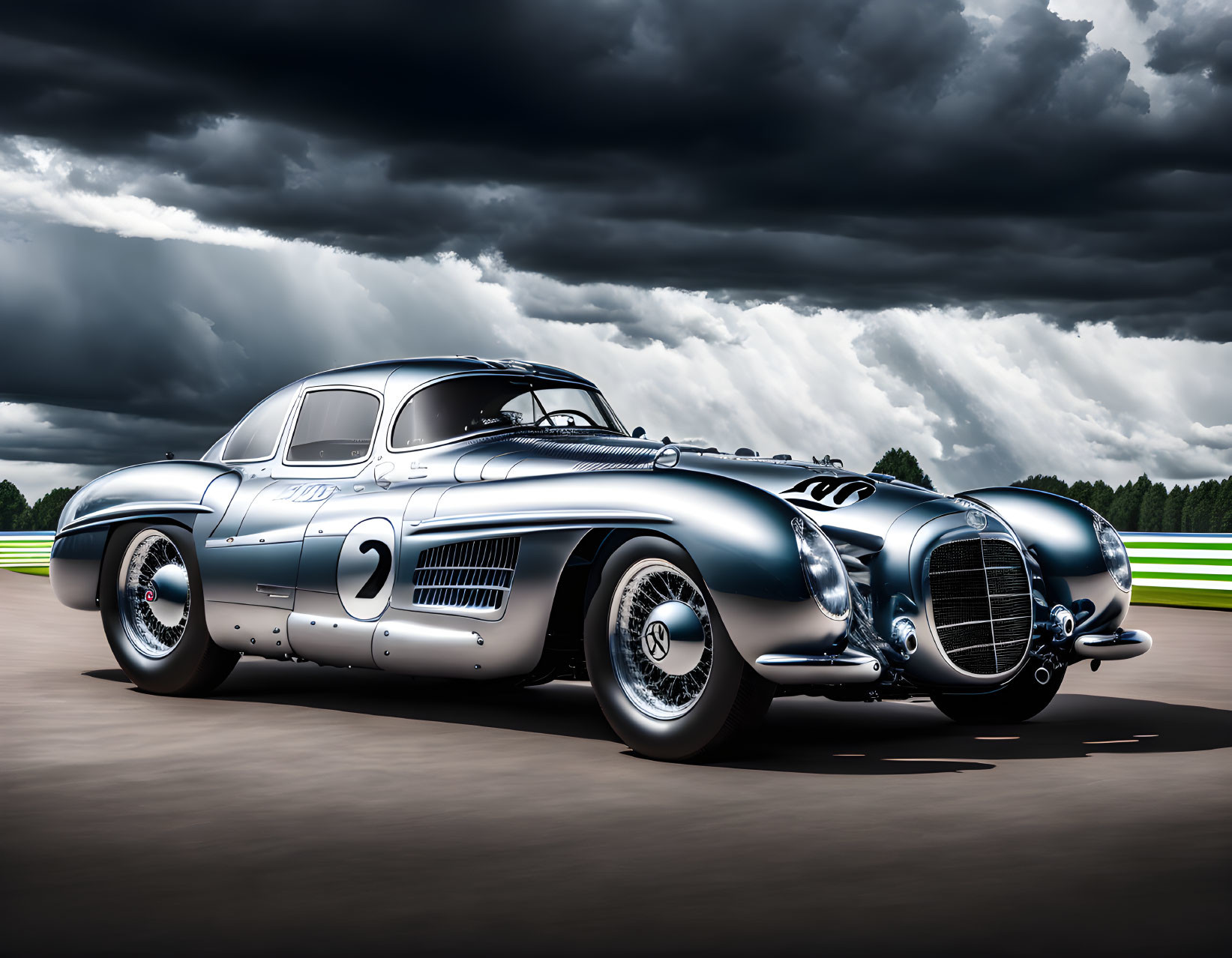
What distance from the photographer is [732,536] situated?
6461mm

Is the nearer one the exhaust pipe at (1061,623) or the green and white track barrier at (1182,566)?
the exhaust pipe at (1061,623)

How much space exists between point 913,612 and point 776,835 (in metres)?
2.17

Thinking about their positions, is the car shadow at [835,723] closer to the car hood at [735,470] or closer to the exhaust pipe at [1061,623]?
the exhaust pipe at [1061,623]

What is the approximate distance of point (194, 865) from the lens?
4.68 meters

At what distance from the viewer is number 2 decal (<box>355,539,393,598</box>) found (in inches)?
317

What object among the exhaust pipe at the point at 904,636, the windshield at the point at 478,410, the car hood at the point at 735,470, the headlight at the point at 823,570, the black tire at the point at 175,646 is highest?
the windshield at the point at 478,410

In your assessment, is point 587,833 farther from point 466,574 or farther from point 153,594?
point 153,594

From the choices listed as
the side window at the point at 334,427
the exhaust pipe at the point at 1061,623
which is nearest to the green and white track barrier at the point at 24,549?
the side window at the point at 334,427

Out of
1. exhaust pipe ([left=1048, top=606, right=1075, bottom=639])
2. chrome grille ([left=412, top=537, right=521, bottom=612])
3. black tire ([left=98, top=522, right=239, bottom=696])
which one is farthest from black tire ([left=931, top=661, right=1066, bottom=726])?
black tire ([left=98, top=522, right=239, bottom=696])

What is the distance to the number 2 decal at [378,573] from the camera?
8.05 m

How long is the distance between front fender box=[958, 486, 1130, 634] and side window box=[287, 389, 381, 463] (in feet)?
11.8

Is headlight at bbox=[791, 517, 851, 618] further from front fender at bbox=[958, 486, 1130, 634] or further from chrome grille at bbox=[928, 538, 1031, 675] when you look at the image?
front fender at bbox=[958, 486, 1130, 634]

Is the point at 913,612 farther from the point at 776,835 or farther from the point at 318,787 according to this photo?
the point at 318,787

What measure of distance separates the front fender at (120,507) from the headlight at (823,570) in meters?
4.18
